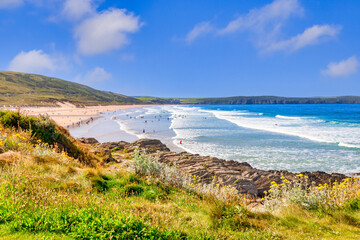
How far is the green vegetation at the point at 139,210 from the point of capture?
421 centimetres

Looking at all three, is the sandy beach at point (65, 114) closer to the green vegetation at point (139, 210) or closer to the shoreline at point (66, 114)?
the shoreline at point (66, 114)

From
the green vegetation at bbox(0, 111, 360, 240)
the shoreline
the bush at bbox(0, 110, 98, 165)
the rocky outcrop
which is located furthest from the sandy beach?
the green vegetation at bbox(0, 111, 360, 240)

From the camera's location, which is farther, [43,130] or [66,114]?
[66,114]

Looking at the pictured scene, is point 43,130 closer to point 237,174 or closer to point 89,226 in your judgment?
point 89,226

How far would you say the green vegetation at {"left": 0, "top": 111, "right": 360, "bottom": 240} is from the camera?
13.8ft

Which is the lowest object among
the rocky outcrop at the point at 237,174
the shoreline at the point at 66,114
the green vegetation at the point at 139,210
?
the rocky outcrop at the point at 237,174

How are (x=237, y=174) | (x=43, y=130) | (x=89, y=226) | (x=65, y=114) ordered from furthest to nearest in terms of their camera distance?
1. (x=65, y=114)
2. (x=237, y=174)
3. (x=43, y=130)
4. (x=89, y=226)

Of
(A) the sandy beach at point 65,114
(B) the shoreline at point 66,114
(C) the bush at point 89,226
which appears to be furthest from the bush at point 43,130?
(A) the sandy beach at point 65,114

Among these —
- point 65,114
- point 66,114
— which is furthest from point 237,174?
point 66,114

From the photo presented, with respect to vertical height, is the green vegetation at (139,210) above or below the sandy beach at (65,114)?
above

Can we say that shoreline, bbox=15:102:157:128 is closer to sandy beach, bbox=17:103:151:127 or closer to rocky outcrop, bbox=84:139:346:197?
sandy beach, bbox=17:103:151:127

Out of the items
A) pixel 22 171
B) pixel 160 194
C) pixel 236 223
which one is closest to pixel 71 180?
pixel 22 171

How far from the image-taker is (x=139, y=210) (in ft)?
17.4

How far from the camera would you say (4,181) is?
570 centimetres
